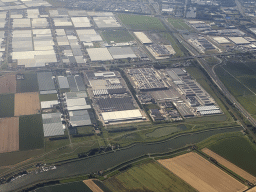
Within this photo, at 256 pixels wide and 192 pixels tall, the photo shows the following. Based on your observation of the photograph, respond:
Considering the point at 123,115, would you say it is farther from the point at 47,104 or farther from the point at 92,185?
the point at 92,185

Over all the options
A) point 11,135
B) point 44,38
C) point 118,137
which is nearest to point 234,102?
point 118,137

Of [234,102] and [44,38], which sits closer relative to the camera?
[234,102]

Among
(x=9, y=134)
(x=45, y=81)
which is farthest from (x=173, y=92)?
(x=9, y=134)

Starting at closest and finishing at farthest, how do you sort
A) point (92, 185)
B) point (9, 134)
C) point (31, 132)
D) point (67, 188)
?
point (67, 188), point (92, 185), point (9, 134), point (31, 132)

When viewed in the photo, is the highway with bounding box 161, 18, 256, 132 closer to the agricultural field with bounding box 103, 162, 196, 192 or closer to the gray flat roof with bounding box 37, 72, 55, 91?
the agricultural field with bounding box 103, 162, 196, 192

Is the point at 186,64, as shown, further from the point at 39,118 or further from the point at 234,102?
the point at 39,118

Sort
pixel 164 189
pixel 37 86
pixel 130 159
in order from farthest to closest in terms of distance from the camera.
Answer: pixel 37 86
pixel 130 159
pixel 164 189

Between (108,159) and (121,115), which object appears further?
(121,115)
